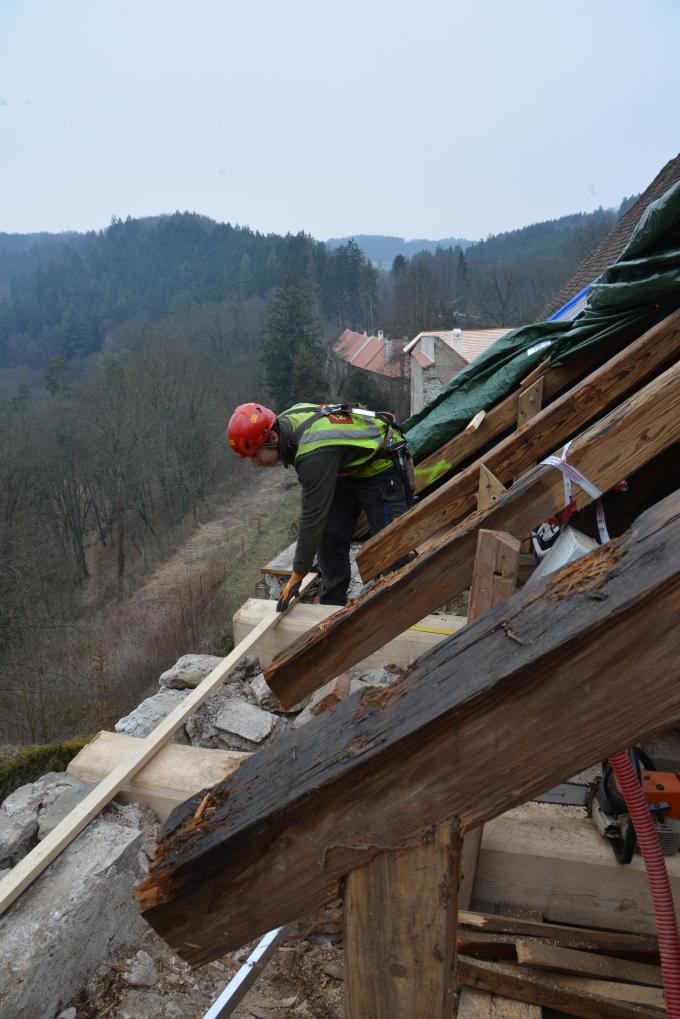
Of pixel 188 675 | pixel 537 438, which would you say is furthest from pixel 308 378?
pixel 537 438

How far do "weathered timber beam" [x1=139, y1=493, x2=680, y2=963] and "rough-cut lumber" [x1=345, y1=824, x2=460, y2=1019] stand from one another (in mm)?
36

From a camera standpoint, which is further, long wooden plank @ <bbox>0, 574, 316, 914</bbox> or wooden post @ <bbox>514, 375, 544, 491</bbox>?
wooden post @ <bbox>514, 375, 544, 491</bbox>

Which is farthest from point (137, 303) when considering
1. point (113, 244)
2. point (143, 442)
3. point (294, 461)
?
point (294, 461)

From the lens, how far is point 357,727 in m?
0.99

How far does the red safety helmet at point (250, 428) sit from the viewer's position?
4.67 m

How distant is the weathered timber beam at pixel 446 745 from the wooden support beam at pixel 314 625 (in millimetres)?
3220

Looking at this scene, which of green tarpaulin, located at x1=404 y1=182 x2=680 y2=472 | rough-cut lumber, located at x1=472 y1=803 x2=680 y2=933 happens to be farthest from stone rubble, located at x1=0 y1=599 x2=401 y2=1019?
green tarpaulin, located at x1=404 y1=182 x2=680 y2=472

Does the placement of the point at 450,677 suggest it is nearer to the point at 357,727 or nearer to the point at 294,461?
the point at 357,727

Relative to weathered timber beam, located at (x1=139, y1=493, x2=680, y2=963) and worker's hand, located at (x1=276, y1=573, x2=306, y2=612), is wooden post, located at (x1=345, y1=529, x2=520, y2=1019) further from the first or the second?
worker's hand, located at (x1=276, y1=573, x2=306, y2=612)

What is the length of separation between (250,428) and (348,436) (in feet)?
2.31

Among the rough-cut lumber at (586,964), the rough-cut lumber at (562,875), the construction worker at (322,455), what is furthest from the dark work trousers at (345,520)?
the rough-cut lumber at (586,964)

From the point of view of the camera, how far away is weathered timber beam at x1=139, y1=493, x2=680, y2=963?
0.85m

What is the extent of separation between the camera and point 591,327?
3787 millimetres

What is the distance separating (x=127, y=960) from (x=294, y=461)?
3.07 m
